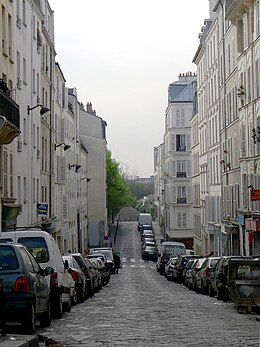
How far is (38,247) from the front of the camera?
1688 centimetres

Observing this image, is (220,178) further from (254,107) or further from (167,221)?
(167,221)

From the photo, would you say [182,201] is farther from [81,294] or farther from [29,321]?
[29,321]

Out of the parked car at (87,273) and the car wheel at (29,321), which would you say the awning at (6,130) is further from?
the car wheel at (29,321)

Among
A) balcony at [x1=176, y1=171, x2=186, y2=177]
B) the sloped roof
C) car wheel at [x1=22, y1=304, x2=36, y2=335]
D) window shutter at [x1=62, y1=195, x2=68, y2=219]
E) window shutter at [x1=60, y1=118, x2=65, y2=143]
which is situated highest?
the sloped roof

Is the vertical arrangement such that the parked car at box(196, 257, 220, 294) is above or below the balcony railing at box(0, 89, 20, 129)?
below

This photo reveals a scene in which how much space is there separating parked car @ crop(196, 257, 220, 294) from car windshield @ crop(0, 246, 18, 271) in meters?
14.0

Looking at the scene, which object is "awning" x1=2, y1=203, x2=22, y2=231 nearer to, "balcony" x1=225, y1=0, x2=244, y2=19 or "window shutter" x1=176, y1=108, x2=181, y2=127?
"balcony" x1=225, y1=0, x2=244, y2=19

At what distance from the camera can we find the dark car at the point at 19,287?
1257 cm

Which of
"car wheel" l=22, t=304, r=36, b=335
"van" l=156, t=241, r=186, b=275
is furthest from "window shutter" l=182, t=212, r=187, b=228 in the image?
"car wheel" l=22, t=304, r=36, b=335

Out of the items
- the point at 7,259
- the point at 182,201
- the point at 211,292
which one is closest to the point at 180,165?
the point at 182,201

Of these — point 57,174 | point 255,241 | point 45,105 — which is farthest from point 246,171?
point 57,174

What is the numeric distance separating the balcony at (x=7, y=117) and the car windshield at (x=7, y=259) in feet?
37.6

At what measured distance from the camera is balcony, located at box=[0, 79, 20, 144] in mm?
24881

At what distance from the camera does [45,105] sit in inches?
1940
